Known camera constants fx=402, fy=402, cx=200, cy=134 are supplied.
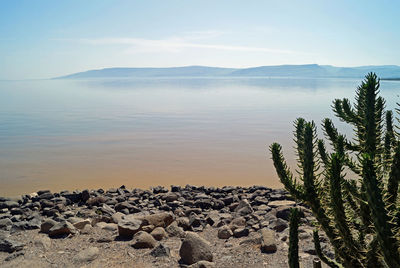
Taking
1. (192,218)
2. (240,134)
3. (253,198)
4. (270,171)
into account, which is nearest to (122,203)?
(192,218)

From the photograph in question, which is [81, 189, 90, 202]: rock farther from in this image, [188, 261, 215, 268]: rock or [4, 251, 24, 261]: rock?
[188, 261, 215, 268]: rock

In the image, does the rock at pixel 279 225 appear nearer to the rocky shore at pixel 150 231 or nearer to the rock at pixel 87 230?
the rocky shore at pixel 150 231

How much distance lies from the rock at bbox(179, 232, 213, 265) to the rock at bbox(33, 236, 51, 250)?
228cm

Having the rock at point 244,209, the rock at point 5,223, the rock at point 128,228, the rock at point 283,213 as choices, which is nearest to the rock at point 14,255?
the rock at point 128,228

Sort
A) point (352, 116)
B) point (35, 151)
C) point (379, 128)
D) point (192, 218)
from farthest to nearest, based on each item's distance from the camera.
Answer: point (35, 151) < point (192, 218) < point (352, 116) < point (379, 128)

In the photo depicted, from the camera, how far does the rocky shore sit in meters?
6.11

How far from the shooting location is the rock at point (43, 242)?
6.65 metres

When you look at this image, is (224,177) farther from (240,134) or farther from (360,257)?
(360,257)

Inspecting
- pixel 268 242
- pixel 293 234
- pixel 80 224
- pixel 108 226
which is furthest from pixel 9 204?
pixel 293 234

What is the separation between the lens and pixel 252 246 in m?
6.58

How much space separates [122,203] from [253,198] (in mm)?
3258

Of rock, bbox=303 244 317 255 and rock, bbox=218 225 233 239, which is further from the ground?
rock, bbox=303 244 317 255

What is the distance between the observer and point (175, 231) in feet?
24.2

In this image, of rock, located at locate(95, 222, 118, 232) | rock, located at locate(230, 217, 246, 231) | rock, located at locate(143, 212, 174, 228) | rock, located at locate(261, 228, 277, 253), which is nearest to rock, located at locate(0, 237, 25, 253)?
rock, located at locate(95, 222, 118, 232)
